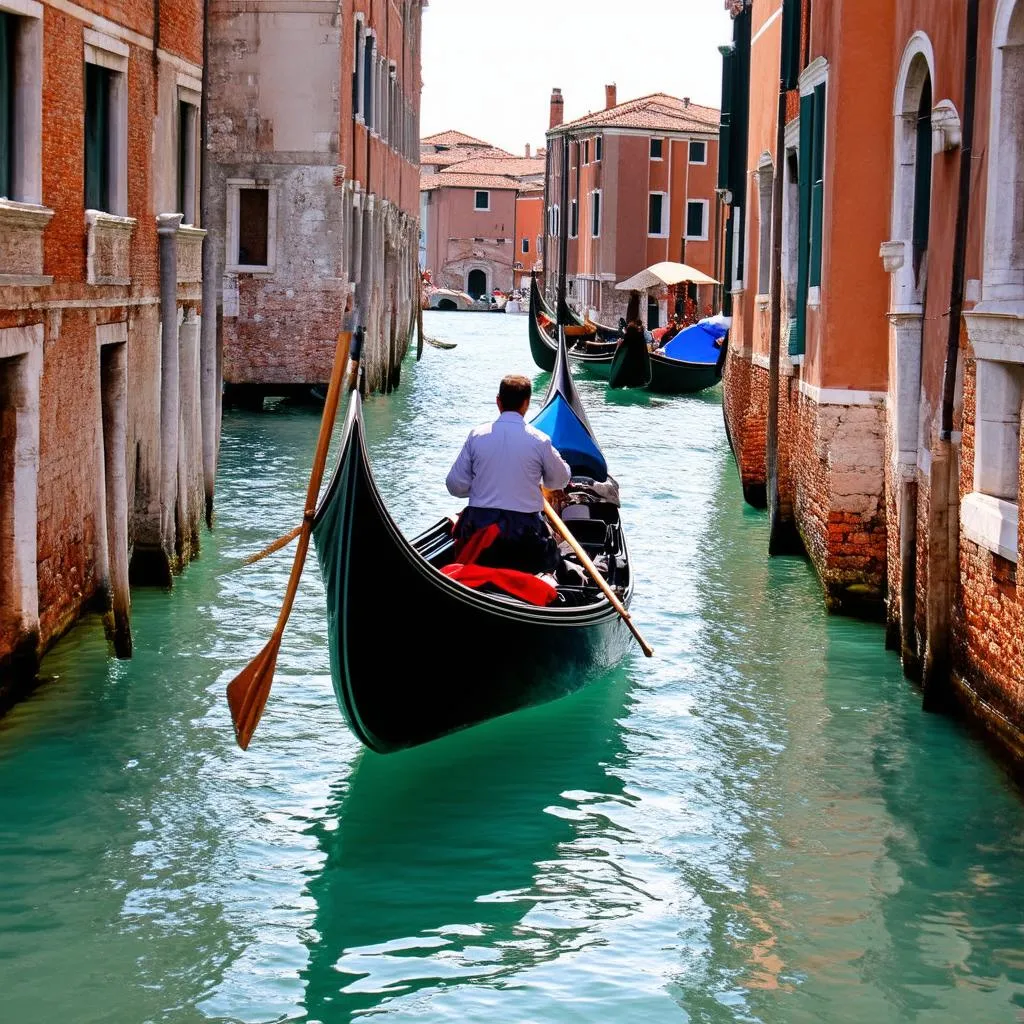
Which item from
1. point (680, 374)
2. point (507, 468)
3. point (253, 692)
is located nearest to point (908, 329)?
point (507, 468)

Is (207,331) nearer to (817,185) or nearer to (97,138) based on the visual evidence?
(97,138)

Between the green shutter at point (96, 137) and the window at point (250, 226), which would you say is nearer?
the green shutter at point (96, 137)

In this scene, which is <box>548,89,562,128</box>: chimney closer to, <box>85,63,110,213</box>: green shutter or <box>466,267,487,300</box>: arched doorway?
<box>466,267,487,300</box>: arched doorway

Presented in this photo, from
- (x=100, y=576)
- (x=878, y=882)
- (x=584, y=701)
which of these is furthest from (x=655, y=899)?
(x=100, y=576)

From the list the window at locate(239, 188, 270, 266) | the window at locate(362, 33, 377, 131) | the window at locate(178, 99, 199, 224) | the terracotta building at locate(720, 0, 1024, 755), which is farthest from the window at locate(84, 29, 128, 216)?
the window at locate(362, 33, 377, 131)

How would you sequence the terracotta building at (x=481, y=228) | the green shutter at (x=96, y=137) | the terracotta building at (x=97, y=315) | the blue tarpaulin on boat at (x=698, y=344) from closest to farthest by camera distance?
the terracotta building at (x=97, y=315) < the green shutter at (x=96, y=137) < the blue tarpaulin on boat at (x=698, y=344) < the terracotta building at (x=481, y=228)

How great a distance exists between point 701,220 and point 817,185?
29165 millimetres

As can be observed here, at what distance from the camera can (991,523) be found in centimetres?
562

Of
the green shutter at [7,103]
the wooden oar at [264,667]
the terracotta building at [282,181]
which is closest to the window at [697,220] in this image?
the terracotta building at [282,181]

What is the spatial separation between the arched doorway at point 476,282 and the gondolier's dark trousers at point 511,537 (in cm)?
5008

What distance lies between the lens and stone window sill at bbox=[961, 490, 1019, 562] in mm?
5430

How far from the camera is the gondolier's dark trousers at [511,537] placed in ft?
20.3

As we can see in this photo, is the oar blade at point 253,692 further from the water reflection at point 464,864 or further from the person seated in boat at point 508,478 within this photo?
the person seated in boat at point 508,478

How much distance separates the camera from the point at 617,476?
13945 millimetres
